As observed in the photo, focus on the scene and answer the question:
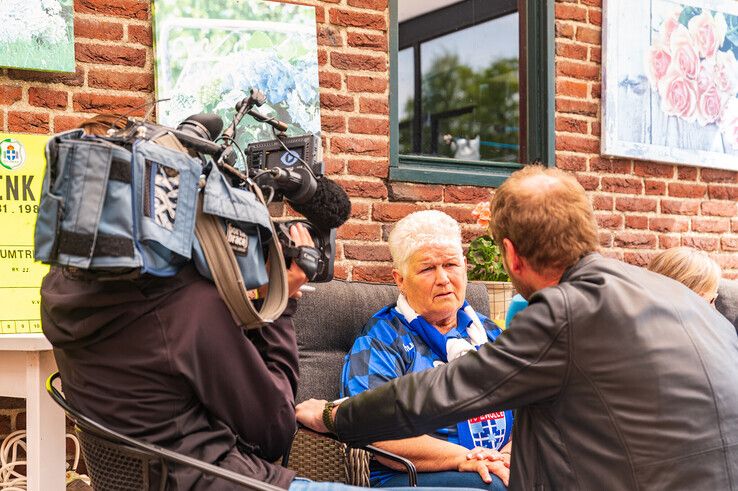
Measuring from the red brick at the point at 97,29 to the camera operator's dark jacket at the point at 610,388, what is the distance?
213 cm

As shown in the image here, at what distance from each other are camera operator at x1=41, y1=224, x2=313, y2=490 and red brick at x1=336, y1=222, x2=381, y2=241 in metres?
2.07

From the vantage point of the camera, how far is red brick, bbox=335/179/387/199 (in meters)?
3.96

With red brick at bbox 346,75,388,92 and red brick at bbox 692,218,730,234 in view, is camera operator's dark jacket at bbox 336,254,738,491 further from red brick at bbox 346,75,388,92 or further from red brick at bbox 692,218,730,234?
red brick at bbox 692,218,730,234

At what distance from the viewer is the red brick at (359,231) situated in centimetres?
394

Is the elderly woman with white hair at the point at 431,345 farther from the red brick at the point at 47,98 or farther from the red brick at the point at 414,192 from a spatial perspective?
the red brick at the point at 47,98

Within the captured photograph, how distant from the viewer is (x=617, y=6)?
4.68 metres

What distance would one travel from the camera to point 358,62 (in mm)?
3994

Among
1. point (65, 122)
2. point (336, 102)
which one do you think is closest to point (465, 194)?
point (336, 102)

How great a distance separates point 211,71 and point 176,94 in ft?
0.58

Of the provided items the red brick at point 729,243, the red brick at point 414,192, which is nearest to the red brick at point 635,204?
the red brick at point 729,243

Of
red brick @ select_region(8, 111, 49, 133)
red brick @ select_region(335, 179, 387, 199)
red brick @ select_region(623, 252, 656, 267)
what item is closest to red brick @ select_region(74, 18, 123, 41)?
red brick @ select_region(8, 111, 49, 133)

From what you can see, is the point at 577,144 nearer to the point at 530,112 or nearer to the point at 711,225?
the point at 530,112

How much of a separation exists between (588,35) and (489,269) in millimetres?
1446

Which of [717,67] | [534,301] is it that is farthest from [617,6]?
[534,301]
